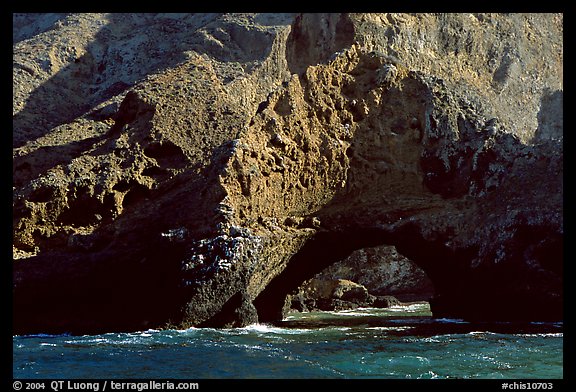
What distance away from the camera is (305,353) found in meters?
23.1

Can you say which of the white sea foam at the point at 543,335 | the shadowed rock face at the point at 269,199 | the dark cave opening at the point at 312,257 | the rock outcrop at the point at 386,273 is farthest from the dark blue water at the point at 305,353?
the rock outcrop at the point at 386,273

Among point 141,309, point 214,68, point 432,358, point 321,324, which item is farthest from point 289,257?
point 214,68

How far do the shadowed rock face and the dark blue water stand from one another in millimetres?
2097

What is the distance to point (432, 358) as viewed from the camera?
2191 cm

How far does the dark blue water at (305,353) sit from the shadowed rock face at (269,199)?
210cm

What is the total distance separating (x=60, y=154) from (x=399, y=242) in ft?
65.4

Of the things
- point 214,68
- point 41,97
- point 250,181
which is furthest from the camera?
point 41,97

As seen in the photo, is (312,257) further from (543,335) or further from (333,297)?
(333,297)

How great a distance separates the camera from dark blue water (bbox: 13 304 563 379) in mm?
19625

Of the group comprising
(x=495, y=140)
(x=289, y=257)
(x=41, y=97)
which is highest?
(x=41, y=97)

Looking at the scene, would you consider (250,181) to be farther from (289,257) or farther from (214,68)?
(214,68)

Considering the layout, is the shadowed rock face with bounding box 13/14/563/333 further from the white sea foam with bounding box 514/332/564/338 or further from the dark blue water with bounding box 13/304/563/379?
the white sea foam with bounding box 514/332/564/338

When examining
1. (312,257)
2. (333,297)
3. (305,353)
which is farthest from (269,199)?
(333,297)
